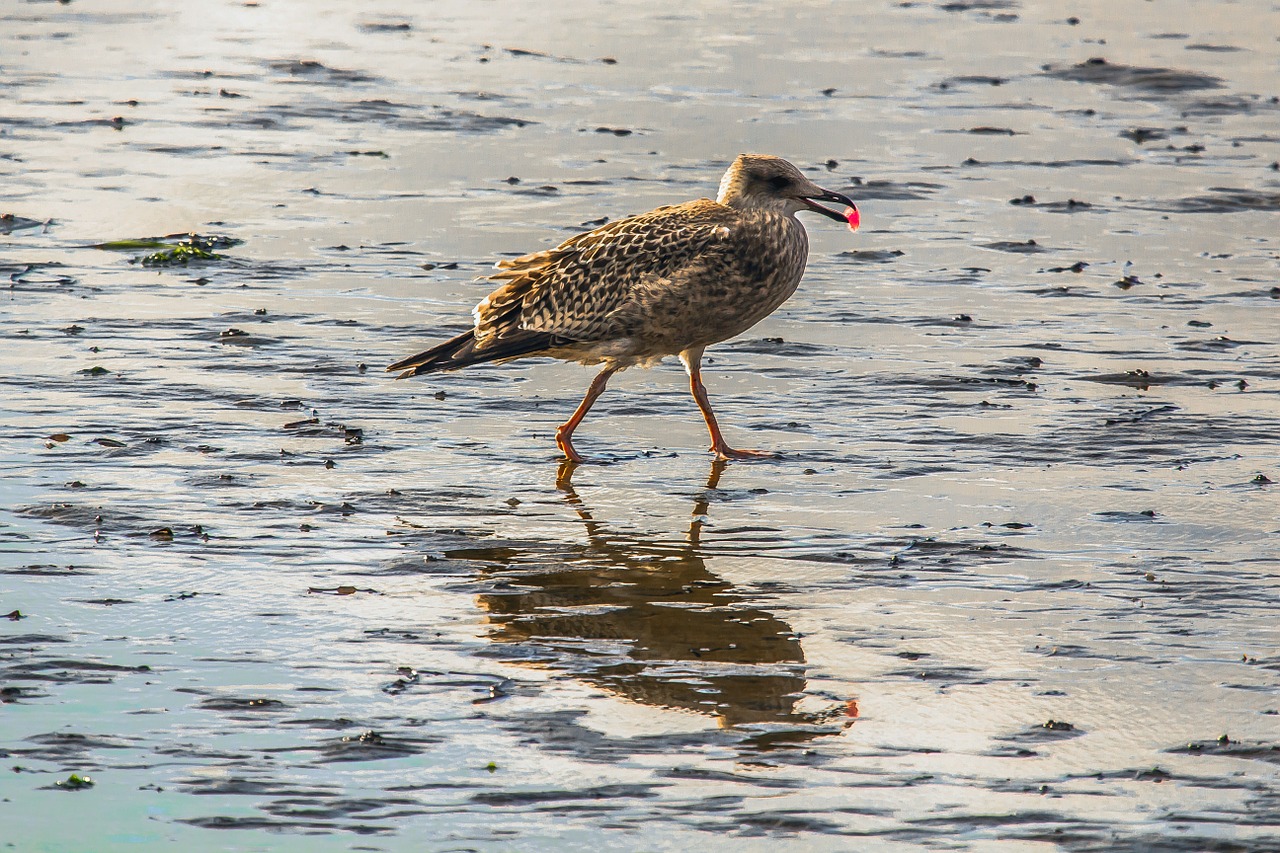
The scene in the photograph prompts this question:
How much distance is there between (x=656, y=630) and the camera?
7254 mm

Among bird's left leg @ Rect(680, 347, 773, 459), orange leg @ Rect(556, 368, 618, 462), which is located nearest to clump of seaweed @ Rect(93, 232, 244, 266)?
orange leg @ Rect(556, 368, 618, 462)

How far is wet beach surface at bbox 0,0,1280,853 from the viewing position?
5.89 metres

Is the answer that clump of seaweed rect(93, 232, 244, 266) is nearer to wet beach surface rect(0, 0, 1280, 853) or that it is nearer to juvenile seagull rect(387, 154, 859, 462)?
wet beach surface rect(0, 0, 1280, 853)

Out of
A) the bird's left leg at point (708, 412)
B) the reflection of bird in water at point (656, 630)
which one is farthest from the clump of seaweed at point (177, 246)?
the reflection of bird in water at point (656, 630)

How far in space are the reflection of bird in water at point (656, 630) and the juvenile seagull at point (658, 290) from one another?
1.74 metres

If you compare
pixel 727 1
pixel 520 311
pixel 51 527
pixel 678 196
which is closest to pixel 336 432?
pixel 520 311

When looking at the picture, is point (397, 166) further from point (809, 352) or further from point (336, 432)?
point (336, 432)

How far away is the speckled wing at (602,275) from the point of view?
985 centimetres

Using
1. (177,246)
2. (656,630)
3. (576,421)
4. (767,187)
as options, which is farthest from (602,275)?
(177,246)

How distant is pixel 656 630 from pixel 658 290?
9.69ft

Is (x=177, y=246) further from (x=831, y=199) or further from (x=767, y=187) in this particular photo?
(x=831, y=199)

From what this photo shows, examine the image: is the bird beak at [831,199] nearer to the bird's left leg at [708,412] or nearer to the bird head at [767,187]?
the bird head at [767,187]

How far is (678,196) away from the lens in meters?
15.5

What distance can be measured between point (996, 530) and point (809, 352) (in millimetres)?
3395
